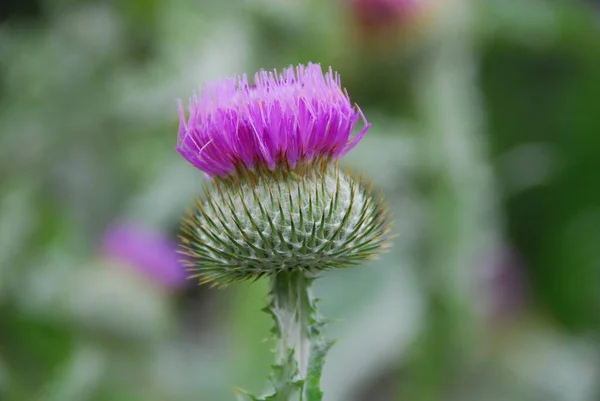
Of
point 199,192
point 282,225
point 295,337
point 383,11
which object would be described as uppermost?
point 383,11

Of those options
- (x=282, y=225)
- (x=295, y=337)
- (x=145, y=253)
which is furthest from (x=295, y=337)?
(x=145, y=253)

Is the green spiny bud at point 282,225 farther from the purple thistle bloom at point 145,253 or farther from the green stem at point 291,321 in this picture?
the purple thistle bloom at point 145,253

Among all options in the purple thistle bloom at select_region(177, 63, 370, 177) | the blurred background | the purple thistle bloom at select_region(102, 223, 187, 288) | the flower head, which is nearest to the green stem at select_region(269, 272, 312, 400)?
the purple thistle bloom at select_region(177, 63, 370, 177)

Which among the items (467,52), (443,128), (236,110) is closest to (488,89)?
(467,52)

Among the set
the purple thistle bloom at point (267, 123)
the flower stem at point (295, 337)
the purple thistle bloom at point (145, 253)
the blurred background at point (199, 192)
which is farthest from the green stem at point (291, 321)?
the purple thistle bloom at point (145, 253)

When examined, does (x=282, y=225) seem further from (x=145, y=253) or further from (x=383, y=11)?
(x=383, y=11)

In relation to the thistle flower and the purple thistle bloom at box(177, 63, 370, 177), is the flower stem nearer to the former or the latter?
the thistle flower

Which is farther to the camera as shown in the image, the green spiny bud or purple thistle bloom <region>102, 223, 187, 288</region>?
purple thistle bloom <region>102, 223, 187, 288</region>
